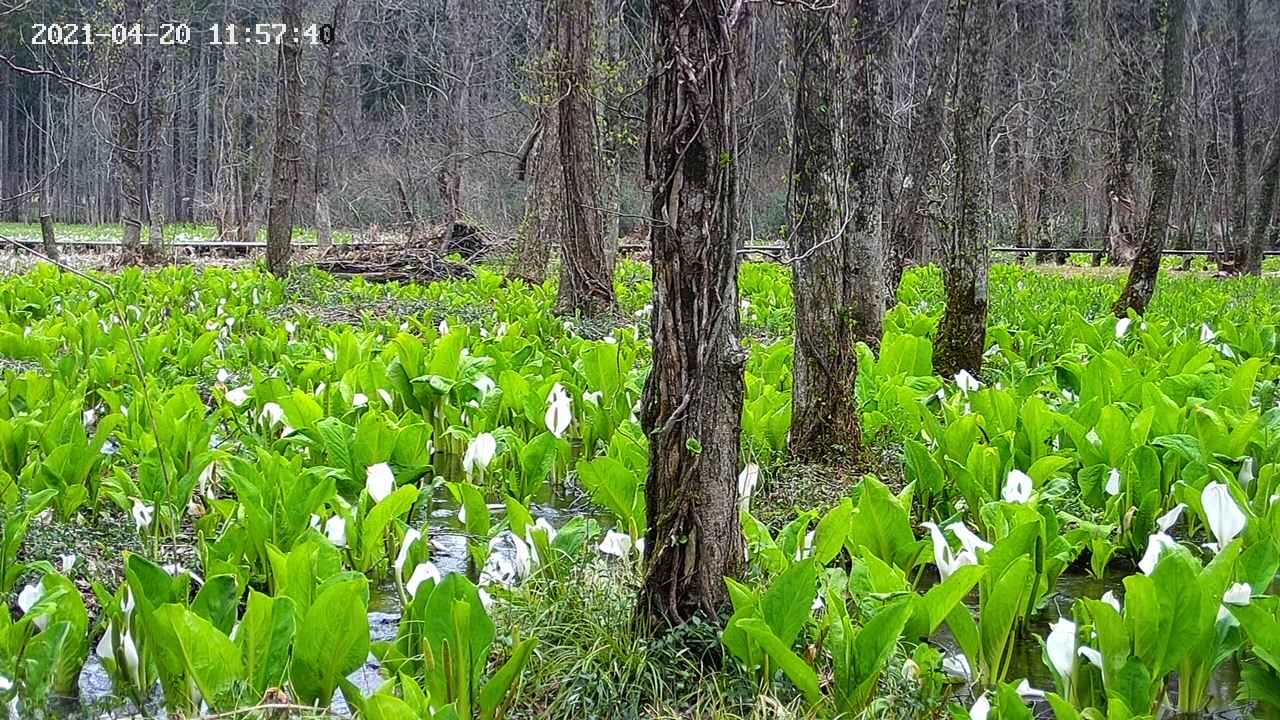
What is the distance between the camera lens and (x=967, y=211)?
6980 millimetres

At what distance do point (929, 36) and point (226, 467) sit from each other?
65.8 feet

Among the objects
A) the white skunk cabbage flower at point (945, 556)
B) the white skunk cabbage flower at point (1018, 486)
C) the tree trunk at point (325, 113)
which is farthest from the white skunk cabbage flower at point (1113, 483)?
the tree trunk at point (325, 113)

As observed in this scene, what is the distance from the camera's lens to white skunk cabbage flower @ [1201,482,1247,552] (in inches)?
128

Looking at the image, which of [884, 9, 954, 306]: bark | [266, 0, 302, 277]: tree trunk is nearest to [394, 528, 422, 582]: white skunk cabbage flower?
[884, 9, 954, 306]: bark

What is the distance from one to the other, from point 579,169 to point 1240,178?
13808 mm

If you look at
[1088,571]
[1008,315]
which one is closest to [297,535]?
[1088,571]

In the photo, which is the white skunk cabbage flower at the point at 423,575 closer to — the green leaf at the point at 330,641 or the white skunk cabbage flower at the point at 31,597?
the green leaf at the point at 330,641

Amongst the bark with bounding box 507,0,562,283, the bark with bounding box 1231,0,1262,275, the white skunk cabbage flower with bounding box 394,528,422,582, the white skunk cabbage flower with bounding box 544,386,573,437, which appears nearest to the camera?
the white skunk cabbage flower with bounding box 394,528,422,582

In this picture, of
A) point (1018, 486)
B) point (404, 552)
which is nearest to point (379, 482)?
point (404, 552)

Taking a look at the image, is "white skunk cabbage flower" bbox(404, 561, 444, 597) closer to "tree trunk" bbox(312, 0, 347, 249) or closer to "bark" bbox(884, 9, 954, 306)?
"bark" bbox(884, 9, 954, 306)

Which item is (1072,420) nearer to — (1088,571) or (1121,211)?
(1088,571)

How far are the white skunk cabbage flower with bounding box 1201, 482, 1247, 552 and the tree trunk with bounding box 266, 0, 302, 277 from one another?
458 inches

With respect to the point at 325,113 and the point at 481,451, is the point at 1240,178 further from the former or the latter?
the point at 481,451

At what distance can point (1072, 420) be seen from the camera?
434 centimetres
